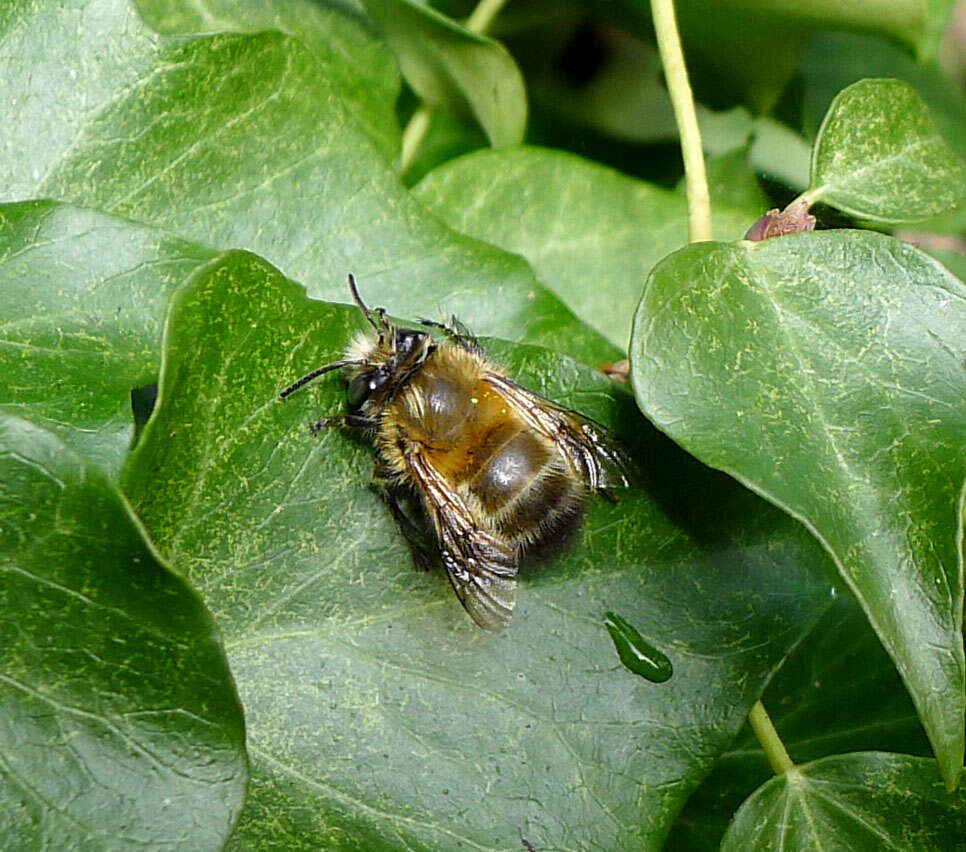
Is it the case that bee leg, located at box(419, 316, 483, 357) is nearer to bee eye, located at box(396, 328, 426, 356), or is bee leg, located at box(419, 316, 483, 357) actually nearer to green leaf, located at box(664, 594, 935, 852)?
bee eye, located at box(396, 328, 426, 356)

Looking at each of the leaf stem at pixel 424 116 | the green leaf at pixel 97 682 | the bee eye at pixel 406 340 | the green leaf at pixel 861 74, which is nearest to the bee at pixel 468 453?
the bee eye at pixel 406 340

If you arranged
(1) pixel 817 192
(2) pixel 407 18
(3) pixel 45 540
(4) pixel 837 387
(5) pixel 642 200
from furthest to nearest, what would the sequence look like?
(5) pixel 642 200, (2) pixel 407 18, (1) pixel 817 192, (4) pixel 837 387, (3) pixel 45 540

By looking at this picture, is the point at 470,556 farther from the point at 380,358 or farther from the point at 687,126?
the point at 687,126

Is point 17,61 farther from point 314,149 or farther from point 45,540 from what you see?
point 45,540

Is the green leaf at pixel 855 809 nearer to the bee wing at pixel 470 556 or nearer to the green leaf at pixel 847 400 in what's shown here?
the green leaf at pixel 847 400

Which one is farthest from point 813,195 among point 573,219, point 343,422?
point 343,422

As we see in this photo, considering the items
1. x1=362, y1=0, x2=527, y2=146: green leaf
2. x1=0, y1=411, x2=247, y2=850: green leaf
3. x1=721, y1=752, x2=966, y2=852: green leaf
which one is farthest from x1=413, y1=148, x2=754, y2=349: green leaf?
x1=0, y1=411, x2=247, y2=850: green leaf

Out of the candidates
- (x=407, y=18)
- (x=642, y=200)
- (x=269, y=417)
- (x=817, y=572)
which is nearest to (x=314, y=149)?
(x=407, y=18)
